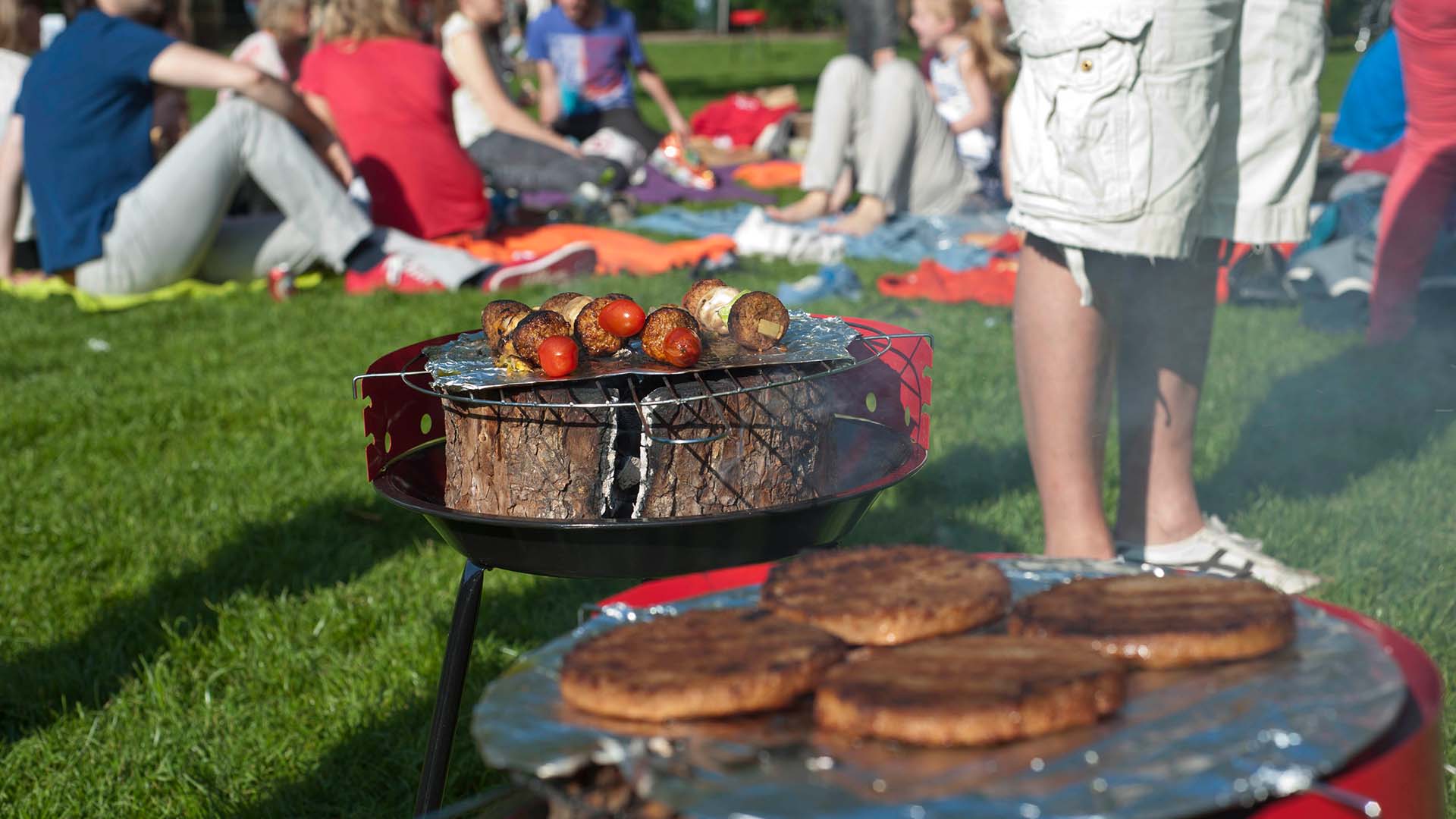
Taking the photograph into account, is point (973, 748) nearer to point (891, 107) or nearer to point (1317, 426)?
point (1317, 426)

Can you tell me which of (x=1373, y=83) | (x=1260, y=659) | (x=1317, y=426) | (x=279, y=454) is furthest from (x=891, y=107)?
(x=1260, y=659)

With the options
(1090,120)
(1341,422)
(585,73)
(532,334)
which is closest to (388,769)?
(532,334)

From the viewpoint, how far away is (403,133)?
7.89 meters

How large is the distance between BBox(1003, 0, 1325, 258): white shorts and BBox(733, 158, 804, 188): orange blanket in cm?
861

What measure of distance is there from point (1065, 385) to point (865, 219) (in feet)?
19.1

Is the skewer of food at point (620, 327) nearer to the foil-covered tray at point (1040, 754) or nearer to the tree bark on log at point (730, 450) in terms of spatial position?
the tree bark on log at point (730, 450)

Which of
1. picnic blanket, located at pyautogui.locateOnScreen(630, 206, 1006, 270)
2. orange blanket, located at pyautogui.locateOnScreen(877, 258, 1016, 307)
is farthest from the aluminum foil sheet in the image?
picnic blanket, located at pyautogui.locateOnScreen(630, 206, 1006, 270)

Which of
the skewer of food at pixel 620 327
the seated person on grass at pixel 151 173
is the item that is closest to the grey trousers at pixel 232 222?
the seated person on grass at pixel 151 173

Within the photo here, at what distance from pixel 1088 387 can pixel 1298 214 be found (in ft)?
2.07

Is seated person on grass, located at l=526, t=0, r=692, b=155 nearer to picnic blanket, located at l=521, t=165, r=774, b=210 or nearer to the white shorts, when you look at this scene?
picnic blanket, located at l=521, t=165, r=774, b=210

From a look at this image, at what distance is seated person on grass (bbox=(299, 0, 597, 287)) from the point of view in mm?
7812

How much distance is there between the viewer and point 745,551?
75.2 inches

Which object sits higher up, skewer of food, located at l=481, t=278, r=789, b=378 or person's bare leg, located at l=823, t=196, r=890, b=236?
skewer of food, located at l=481, t=278, r=789, b=378

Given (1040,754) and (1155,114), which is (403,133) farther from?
(1040,754)
